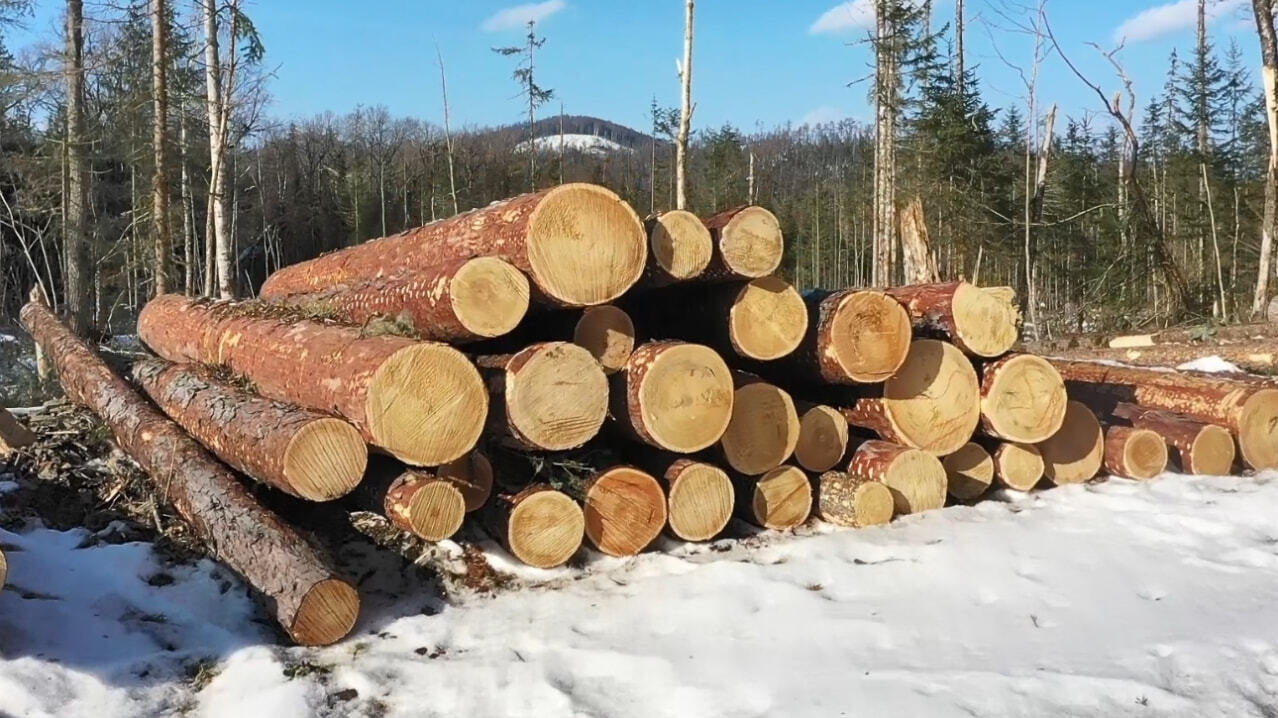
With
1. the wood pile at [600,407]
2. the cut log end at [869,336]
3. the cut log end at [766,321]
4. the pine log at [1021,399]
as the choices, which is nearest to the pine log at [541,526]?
the wood pile at [600,407]

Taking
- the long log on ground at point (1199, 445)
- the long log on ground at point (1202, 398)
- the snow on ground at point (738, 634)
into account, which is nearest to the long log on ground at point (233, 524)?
the snow on ground at point (738, 634)

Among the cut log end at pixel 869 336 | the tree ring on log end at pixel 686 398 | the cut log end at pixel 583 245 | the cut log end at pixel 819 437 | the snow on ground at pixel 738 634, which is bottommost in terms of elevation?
the snow on ground at pixel 738 634

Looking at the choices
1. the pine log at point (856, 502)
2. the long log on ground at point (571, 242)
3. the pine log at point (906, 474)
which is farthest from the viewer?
the pine log at point (906, 474)

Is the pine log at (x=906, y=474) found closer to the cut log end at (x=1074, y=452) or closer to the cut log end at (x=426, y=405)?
the cut log end at (x=1074, y=452)

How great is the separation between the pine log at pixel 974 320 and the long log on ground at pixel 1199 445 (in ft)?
4.71

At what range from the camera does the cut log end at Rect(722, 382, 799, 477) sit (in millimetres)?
4613

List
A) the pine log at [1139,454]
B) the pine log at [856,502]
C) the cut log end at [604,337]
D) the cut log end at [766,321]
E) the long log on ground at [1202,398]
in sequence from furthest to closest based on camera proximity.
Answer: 1. the long log on ground at [1202,398]
2. the pine log at [1139,454]
3. the pine log at [856,502]
4. the cut log end at [766,321]
5. the cut log end at [604,337]

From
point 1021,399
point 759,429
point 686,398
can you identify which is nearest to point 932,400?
point 1021,399

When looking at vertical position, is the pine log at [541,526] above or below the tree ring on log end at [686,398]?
below

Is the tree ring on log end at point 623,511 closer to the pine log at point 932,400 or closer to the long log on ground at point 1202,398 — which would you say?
the pine log at point 932,400

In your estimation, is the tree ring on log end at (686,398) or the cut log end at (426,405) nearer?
the cut log end at (426,405)

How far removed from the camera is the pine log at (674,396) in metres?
4.19

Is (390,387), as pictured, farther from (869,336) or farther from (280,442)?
(869,336)

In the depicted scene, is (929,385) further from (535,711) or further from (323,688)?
(323,688)
